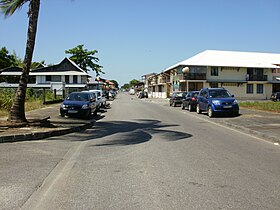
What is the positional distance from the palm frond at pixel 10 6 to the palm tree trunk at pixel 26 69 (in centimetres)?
57

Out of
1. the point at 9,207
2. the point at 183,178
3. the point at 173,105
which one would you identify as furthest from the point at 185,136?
the point at 173,105

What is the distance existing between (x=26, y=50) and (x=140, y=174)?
8633 mm

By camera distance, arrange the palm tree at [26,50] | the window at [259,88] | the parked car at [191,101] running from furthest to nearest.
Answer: the window at [259,88]
the parked car at [191,101]
the palm tree at [26,50]

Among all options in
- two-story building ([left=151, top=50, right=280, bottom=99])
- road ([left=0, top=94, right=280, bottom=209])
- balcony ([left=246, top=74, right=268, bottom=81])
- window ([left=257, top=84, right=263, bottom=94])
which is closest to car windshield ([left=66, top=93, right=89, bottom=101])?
road ([left=0, top=94, right=280, bottom=209])

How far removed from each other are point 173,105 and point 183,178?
93.9 feet

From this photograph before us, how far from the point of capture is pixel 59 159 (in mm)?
7805

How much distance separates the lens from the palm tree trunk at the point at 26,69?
496 inches

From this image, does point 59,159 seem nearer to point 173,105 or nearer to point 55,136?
point 55,136

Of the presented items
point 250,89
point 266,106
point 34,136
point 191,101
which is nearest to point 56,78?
point 250,89

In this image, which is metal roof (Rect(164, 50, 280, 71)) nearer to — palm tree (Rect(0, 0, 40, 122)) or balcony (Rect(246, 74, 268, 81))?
balcony (Rect(246, 74, 268, 81))

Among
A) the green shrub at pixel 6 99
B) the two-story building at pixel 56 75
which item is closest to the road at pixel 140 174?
the green shrub at pixel 6 99

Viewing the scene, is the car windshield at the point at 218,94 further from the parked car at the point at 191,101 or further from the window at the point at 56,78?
the window at the point at 56,78

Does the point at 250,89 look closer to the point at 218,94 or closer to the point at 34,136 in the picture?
the point at 218,94

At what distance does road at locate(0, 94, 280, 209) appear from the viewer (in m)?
4.83
